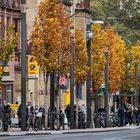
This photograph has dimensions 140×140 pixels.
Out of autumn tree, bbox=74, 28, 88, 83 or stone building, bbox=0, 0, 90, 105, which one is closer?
autumn tree, bbox=74, 28, 88, 83

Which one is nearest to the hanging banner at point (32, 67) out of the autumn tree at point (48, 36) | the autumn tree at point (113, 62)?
the autumn tree at point (48, 36)

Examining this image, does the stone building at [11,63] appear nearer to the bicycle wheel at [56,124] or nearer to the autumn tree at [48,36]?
the autumn tree at [48,36]

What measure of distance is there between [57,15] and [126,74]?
141 ft

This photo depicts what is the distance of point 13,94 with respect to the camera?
73.2m

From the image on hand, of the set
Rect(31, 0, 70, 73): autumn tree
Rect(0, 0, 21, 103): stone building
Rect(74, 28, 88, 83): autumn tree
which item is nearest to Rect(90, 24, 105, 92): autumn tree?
Rect(0, 0, 21, 103): stone building

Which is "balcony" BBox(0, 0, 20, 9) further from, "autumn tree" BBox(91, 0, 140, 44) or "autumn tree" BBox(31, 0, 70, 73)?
"autumn tree" BBox(91, 0, 140, 44)

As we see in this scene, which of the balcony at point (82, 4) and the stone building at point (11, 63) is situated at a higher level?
the balcony at point (82, 4)

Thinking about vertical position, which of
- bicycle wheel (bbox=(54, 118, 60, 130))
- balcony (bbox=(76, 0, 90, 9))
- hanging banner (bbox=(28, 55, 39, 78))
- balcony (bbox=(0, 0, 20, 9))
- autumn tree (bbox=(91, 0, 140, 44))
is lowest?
bicycle wheel (bbox=(54, 118, 60, 130))

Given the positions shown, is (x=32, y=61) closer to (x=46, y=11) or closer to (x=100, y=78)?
(x=46, y=11)

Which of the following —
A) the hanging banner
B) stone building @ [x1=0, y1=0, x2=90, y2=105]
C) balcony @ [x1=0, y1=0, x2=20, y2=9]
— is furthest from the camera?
balcony @ [x1=0, y1=0, x2=20, y2=9]

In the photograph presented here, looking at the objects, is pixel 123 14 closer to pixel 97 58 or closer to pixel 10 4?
pixel 97 58

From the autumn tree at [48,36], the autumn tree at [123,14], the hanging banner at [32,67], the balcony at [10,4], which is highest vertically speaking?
the autumn tree at [123,14]

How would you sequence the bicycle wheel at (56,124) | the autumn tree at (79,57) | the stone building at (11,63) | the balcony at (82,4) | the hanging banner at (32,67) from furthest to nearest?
the balcony at (82,4)
the stone building at (11,63)
the autumn tree at (79,57)
the hanging banner at (32,67)
the bicycle wheel at (56,124)

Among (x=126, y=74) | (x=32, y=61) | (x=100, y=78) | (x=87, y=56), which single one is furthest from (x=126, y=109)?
(x=126, y=74)
